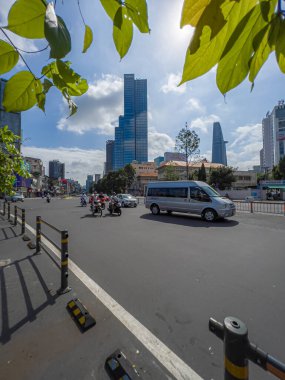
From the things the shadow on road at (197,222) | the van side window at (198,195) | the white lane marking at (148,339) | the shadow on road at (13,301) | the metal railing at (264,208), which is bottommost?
the white lane marking at (148,339)

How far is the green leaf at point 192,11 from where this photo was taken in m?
0.47

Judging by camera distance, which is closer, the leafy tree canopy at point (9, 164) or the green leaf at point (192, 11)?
the green leaf at point (192, 11)

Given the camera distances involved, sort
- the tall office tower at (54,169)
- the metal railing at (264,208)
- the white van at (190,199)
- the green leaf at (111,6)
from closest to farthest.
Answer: the green leaf at (111,6) < the white van at (190,199) < the metal railing at (264,208) < the tall office tower at (54,169)

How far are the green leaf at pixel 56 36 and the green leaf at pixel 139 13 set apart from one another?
24 centimetres

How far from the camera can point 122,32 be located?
696mm

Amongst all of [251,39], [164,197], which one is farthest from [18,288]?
[164,197]

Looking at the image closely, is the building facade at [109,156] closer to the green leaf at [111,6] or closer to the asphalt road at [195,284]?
the asphalt road at [195,284]

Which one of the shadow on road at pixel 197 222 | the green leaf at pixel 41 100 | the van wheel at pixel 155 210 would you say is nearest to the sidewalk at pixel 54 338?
the green leaf at pixel 41 100

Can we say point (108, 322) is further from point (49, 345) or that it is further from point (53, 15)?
point (53, 15)

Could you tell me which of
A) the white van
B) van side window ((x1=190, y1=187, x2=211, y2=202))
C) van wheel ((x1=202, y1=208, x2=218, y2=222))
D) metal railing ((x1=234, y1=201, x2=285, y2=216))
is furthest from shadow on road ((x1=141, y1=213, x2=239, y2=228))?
metal railing ((x1=234, y1=201, x2=285, y2=216))

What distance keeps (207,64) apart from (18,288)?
4.45 meters

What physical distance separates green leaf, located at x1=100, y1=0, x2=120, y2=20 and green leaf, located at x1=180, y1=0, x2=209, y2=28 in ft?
0.90

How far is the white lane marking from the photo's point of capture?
2.04 m

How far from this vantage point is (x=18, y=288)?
12.1 ft
